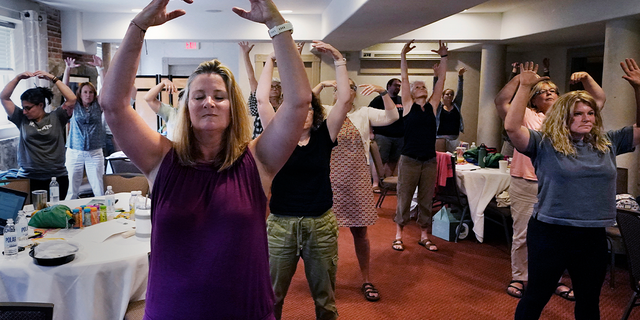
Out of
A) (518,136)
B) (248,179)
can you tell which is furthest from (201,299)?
(518,136)

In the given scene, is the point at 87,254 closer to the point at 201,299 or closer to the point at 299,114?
the point at 201,299

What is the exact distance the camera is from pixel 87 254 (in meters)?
2.49

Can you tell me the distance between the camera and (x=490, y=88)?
9.03 metres

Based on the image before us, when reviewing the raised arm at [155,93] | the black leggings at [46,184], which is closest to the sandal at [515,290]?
the raised arm at [155,93]

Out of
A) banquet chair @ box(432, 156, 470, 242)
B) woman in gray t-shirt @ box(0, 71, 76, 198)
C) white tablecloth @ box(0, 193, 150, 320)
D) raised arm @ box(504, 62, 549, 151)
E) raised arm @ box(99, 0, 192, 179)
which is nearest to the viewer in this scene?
raised arm @ box(99, 0, 192, 179)

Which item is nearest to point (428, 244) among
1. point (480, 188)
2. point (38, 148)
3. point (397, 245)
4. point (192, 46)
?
point (397, 245)

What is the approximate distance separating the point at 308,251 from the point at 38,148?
10.7 ft

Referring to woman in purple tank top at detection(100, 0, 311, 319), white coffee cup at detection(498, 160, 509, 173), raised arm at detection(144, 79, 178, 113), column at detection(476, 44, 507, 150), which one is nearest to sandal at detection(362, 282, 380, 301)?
white coffee cup at detection(498, 160, 509, 173)

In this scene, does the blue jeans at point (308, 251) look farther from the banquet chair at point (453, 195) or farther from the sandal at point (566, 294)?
the banquet chair at point (453, 195)

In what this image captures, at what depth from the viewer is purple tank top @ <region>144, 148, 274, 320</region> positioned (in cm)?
132

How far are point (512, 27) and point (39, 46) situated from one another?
23.6ft

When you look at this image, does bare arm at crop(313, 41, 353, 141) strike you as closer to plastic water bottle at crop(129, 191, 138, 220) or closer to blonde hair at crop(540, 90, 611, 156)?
blonde hair at crop(540, 90, 611, 156)

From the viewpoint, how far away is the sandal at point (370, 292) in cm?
376

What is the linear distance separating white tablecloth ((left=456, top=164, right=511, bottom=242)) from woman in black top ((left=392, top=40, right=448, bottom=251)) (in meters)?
0.45
